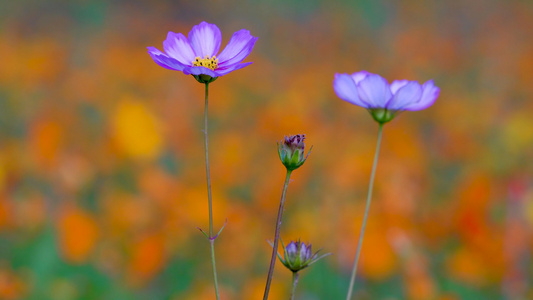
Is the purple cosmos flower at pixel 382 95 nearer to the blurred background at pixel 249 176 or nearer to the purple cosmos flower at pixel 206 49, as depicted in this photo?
the purple cosmos flower at pixel 206 49

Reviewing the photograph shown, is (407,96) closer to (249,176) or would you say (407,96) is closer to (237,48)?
(237,48)

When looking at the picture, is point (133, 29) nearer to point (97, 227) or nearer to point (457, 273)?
point (97, 227)

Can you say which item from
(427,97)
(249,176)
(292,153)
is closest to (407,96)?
(427,97)

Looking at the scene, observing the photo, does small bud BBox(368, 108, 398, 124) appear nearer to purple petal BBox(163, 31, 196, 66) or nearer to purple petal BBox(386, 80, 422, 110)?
purple petal BBox(386, 80, 422, 110)

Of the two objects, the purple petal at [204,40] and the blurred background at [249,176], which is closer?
the purple petal at [204,40]

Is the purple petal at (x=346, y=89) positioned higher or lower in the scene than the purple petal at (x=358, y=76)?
lower

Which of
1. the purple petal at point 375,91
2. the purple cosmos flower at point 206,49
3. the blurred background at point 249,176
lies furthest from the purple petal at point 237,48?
the blurred background at point 249,176

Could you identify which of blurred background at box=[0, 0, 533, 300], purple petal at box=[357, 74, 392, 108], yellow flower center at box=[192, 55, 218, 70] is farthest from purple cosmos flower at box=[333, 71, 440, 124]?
blurred background at box=[0, 0, 533, 300]
